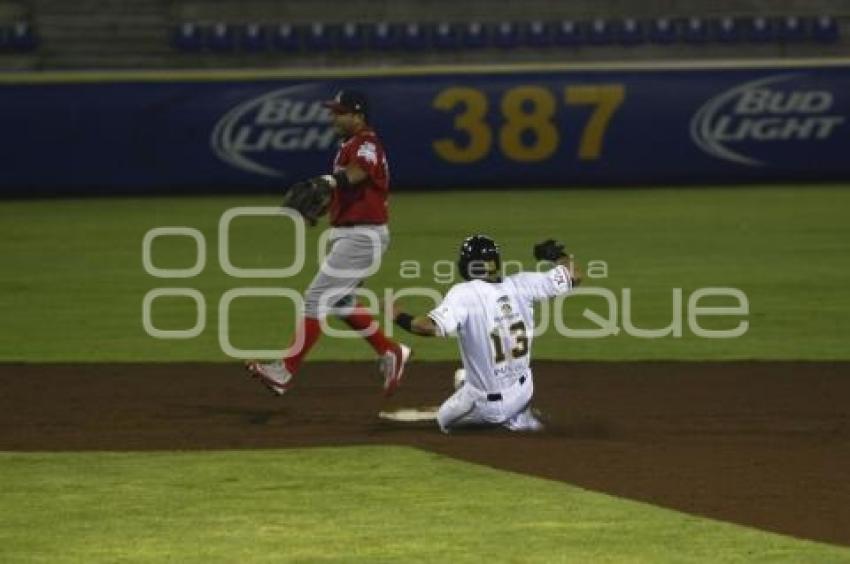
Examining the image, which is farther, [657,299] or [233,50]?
[233,50]

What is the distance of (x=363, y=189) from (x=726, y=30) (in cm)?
2087

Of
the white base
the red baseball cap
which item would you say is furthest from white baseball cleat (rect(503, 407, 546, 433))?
the red baseball cap

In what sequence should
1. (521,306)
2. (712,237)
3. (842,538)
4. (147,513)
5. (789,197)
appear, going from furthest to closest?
(789,197), (712,237), (521,306), (147,513), (842,538)

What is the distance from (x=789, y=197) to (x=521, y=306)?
1512cm

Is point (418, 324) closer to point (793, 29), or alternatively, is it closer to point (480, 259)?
point (480, 259)

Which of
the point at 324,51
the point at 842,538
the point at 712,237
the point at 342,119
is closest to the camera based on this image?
the point at 842,538

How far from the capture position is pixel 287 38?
31734mm

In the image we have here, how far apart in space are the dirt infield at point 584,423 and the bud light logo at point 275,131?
478 inches

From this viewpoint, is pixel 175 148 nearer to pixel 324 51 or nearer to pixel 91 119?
pixel 91 119

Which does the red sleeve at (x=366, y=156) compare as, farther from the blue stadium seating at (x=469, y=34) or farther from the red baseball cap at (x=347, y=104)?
the blue stadium seating at (x=469, y=34)

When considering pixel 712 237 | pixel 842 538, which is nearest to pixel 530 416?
pixel 842 538

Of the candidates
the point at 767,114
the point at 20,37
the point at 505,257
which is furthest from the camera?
the point at 20,37

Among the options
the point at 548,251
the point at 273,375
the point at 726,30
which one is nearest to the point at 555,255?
the point at 548,251

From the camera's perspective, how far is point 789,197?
25.2m
